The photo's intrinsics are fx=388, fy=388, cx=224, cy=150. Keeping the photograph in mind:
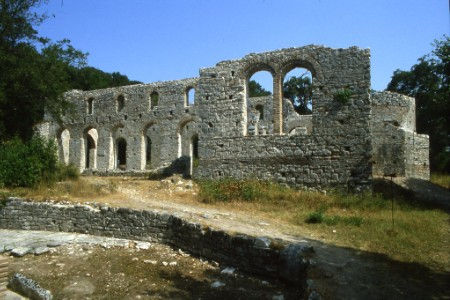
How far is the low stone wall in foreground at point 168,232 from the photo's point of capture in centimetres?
746

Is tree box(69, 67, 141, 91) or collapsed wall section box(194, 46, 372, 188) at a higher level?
tree box(69, 67, 141, 91)

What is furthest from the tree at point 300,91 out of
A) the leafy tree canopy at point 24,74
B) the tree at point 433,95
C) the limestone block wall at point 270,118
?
the leafy tree canopy at point 24,74

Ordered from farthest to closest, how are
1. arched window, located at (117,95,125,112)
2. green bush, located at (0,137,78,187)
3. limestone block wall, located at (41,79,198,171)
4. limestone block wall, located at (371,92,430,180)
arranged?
arched window, located at (117,95,125,112) < limestone block wall, located at (41,79,198,171) < limestone block wall, located at (371,92,430,180) < green bush, located at (0,137,78,187)

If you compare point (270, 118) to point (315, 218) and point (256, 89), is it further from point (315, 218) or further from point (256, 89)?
point (256, 89)

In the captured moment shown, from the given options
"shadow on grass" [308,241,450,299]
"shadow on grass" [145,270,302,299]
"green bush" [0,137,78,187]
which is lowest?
"shadow on grass" [145,270,302,299]

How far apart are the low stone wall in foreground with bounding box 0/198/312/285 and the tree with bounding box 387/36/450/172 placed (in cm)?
1079

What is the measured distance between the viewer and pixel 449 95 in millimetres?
14398

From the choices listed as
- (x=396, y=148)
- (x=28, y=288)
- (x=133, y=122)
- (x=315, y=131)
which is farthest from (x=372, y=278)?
(x=133, y=122)

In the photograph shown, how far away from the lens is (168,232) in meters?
10.6

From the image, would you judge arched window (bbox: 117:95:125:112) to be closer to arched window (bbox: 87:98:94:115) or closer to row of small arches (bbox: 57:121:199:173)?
row of small arches (bbox: 57:121:199:173)

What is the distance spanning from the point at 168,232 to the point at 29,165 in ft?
24.4

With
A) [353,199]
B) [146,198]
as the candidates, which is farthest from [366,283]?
[146,198]

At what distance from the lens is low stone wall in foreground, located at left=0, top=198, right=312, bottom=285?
24.5ft

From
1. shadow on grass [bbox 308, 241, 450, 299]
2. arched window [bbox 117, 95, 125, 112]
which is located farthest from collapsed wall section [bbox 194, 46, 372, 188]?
arched window [bbox 117, 95, 125, 112]
